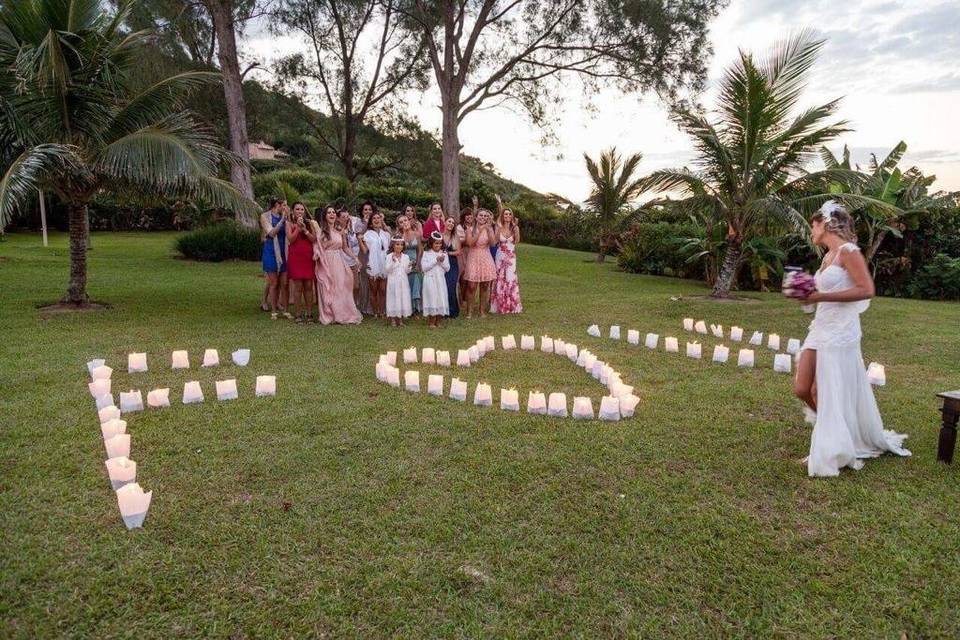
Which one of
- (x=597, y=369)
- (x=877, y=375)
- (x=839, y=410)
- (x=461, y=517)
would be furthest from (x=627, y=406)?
(x=877, y=375)

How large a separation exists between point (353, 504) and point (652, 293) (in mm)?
12915

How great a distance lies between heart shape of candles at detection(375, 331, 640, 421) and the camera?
5.91m

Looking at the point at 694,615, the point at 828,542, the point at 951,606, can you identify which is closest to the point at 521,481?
the point at 694,615

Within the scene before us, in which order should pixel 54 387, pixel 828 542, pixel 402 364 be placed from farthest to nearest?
pixel 402 364 < pixel 54 387 < pixel 828 542

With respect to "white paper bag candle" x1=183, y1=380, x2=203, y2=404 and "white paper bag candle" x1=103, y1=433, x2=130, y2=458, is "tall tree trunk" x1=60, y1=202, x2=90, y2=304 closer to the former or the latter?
"white paper bag candle" x1=183, y1=380, x2=203, y2=404

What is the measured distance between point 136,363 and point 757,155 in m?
12.3

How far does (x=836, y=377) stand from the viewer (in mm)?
4637

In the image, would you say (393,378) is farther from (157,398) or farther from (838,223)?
(838,223)

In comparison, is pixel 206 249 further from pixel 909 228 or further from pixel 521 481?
pixel 909 228

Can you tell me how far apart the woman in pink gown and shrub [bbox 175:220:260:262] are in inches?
420

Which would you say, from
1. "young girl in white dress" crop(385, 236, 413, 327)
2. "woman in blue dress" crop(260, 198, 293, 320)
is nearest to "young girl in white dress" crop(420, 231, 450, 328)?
"young girl in white dress" crop(385, 236, 413, 327)

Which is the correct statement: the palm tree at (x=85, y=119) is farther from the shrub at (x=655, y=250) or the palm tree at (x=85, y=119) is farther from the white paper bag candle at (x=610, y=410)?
the shrub at (x=655, y=250)

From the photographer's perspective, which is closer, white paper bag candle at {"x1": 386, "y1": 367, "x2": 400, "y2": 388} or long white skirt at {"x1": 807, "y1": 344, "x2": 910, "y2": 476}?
long white skirt at {"x1": 807, "y1": 344, "x2": 910, "y2": 476}

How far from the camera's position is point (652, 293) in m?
15.7
